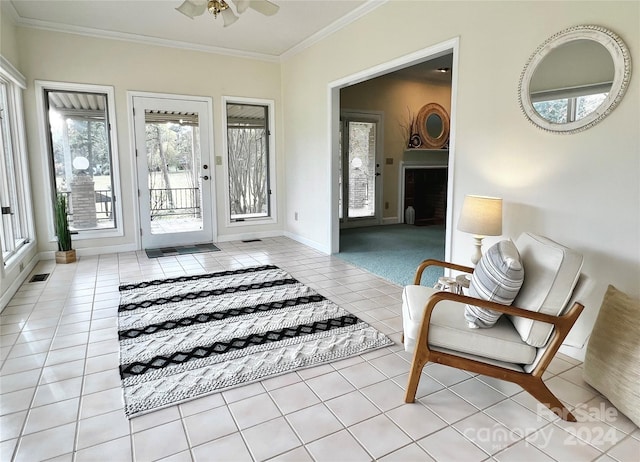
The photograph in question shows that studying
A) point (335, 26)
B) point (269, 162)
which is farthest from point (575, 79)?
point (269, 162)

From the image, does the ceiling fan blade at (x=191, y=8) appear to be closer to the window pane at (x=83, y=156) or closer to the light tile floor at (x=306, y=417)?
the light tile floor at (x=306, y=417)

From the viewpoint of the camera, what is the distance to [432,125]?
7.55m

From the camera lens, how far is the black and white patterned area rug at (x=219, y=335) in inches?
86.8

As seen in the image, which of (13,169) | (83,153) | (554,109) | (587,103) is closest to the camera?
(587,103)

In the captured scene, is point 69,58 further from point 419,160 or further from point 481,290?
point 419,160

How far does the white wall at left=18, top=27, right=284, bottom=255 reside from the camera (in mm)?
4641

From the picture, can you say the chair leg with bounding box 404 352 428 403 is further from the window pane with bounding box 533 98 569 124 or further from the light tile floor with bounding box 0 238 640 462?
the window pane with bounding box 533 98 569 124

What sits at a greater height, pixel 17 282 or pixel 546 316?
pixel 546 316

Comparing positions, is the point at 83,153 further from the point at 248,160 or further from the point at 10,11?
the point at 248,160

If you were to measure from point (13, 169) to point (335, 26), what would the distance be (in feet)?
13.0

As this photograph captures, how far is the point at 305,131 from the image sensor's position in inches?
221

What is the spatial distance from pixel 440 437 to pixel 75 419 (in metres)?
1.70

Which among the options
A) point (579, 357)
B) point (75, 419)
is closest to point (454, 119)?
point (579, 357)

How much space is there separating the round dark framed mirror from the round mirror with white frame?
4.91 meters
